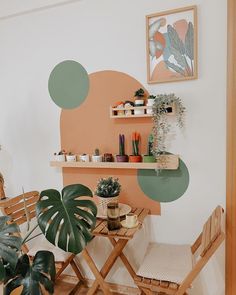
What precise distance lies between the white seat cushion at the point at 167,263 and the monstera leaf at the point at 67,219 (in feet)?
1.97

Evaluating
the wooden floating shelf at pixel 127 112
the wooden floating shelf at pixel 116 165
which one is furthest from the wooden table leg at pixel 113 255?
Answer: the wooden floating shelf at pixel 127 112

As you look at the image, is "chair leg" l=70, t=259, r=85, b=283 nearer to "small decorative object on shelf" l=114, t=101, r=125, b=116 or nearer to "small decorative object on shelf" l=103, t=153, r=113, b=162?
"small decorative object on shelf" l=103, t=153, r=113, b=162

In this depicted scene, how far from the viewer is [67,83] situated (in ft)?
7.13

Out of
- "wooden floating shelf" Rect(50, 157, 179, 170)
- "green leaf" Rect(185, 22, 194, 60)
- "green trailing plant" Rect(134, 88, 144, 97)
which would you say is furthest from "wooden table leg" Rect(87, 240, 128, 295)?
"green leaf" Rect(185, 22, 194, 60)

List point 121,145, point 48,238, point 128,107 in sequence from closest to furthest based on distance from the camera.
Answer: point 48,238, point 128,107, point 121,145

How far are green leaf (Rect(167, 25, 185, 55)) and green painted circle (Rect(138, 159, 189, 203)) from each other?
0.83 metres

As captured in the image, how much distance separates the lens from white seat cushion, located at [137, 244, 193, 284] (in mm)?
1531

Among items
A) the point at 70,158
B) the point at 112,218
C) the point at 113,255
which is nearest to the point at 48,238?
the point at 112,218

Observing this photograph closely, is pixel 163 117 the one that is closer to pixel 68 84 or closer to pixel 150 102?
pixel 150 102

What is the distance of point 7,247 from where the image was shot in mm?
1204

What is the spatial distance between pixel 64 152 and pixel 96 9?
1.23m

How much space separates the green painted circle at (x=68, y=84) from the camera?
2127 mm

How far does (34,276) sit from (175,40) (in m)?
1.76

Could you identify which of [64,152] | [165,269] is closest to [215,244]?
[165,269]
